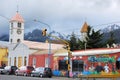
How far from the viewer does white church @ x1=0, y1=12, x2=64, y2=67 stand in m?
79.7

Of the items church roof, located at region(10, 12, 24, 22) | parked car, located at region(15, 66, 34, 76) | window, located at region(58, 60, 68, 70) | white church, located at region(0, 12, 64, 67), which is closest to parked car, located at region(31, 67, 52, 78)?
window, located at region(58, 60, 68, 70)

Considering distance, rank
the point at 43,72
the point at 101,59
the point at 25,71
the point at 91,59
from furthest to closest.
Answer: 1. the point at 25,71
2. the point at 43,72
3. the point at 91,59
4. the point at 101,59

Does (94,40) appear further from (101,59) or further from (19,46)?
(19,46)

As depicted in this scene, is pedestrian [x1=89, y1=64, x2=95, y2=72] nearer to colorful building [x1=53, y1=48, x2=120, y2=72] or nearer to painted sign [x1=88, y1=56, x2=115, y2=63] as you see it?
colorful building [x1=53, y1=48, x2=120, y2=72]

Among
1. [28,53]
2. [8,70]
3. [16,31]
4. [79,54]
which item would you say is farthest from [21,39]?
[79,54]

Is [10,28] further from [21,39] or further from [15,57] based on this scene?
[15,57]

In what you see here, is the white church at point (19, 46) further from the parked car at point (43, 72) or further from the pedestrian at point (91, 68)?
the pedestrian at point (91, 68)

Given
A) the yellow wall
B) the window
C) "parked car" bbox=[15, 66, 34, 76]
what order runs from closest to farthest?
1. the window
2. "parked car" bbox=[15, 66, 34, 76]
3. the yellow wall

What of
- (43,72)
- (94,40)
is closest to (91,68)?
(43,72)

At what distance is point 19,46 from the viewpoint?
276 ft

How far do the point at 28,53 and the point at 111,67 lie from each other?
1233 inches

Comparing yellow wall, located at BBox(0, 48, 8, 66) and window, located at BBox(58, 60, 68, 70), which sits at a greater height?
yellow wall, located at BBox(0, 48, 8, 66)

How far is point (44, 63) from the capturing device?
70188 millimetres

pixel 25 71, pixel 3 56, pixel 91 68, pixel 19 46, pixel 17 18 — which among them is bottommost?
pixel 25 71
